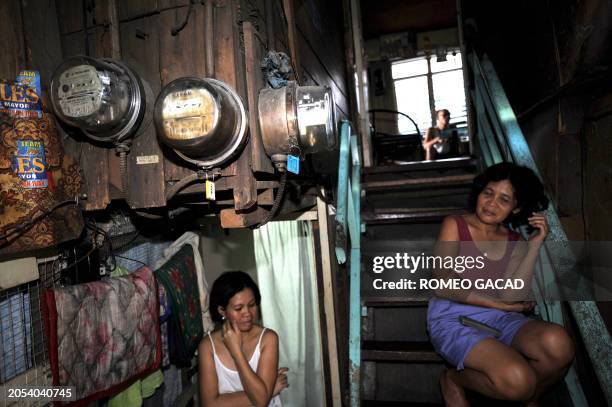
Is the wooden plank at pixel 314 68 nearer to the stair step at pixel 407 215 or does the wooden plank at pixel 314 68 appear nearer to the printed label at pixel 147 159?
the stair step at pixel 407 215

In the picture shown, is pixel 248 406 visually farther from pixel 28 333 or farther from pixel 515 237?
pixel 515 237

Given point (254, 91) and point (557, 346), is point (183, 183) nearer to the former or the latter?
point (254, 91)

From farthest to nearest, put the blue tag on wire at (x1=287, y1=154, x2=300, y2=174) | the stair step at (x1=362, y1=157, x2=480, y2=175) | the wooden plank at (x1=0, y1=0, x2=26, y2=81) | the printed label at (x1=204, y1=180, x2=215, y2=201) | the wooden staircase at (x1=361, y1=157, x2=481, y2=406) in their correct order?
1. the stair step at (x1=362, y1=157, x2=480, y2=175)
2. the wooden staircase at (x1=361, y1=157, x2=481, y2=406)
3. the blue tag on wire at (x1=287, y1=154, x2=300, y2=174)
4. the printed label at (x1=204, y1=180, x2=215, y2=201)
5. the wooden plank at (x1=0, y1=0, x2=26, y2=81)

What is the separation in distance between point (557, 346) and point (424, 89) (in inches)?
342

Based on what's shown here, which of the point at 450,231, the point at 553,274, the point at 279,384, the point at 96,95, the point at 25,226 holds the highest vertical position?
the point at 96,95

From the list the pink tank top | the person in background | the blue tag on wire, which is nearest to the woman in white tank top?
the blue tag on wire

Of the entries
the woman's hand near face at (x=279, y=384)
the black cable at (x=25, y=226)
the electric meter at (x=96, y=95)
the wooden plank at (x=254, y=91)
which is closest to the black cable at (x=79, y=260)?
the black cable at (x=25, y=226)

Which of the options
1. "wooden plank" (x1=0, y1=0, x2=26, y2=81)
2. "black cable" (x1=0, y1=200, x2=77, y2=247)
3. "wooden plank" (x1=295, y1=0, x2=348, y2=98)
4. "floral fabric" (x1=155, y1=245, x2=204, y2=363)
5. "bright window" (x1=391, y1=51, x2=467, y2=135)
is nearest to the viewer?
"black cable" (x1=0, y1=200, x2=77, y2=247)

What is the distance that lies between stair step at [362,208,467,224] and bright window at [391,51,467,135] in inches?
259

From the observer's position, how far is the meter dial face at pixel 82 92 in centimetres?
166

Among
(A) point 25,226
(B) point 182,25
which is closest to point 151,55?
(B) point 182,25

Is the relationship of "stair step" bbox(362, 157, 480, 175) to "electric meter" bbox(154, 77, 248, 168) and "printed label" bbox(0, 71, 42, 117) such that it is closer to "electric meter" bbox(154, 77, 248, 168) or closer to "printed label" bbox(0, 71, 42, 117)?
"electric meter" bbox(154, 77, 248, 168)

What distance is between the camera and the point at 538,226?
2098mm

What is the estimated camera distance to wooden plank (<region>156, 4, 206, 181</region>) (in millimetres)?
1907
